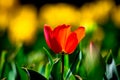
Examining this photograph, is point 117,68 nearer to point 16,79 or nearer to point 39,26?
point 16,79

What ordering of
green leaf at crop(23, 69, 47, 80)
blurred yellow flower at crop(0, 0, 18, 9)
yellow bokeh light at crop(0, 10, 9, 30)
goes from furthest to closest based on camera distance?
1. blurred yellow flower at crop(0, 0, 18, 9)
2. yellow bokeh light at crop(0, 10, 9, 30)
3. green leaf at crop(23, 69, 47, 80)

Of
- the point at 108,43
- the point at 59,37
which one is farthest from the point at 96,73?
the point at 108,43

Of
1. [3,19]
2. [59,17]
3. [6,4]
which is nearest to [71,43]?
[3,19]

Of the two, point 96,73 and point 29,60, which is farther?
point 29,60

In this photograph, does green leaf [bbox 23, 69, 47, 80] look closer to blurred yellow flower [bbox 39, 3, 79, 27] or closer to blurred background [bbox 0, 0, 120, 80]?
blurred background [bbox 0, 0, 120, 80]

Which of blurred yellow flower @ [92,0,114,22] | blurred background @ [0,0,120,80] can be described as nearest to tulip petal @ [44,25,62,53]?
blurred background @ [0,0,120,80]

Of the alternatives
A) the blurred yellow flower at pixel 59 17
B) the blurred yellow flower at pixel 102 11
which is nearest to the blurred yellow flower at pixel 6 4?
the blurred yellow flower at pixel 59 17
